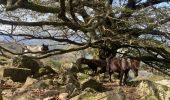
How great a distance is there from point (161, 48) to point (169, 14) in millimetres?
980

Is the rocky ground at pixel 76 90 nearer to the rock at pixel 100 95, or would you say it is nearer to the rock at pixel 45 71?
the rock at pixel 100 95

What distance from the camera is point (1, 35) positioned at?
34.1 ft

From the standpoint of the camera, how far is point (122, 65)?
15320 mm

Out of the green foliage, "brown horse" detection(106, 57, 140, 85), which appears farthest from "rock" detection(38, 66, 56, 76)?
"brown horse" detection(106, 57, 140, 85)

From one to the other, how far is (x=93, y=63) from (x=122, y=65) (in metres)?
2.49

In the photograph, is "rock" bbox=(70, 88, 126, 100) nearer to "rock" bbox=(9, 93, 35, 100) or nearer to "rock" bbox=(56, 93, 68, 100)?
"rock" bbox=(56, 93, 68, 100)

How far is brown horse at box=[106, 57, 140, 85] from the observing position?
14.9 metres

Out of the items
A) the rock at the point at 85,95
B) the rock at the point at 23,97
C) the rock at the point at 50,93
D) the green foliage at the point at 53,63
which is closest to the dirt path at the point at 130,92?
the rock at the point at 85,95

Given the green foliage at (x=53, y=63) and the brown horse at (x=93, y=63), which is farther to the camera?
the green foliage at (x=53, y=63)

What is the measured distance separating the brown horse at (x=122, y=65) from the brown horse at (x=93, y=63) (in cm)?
117

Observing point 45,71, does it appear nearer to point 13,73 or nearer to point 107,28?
point 13,73

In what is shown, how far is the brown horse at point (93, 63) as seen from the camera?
17.2 m

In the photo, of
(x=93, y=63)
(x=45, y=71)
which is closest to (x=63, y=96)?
(x=45, y=71)

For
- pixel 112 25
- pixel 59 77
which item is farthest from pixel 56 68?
pixel 112 25
